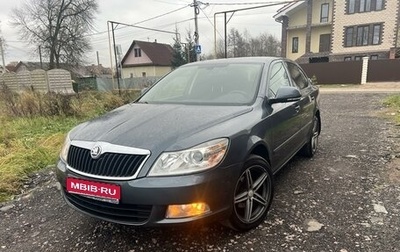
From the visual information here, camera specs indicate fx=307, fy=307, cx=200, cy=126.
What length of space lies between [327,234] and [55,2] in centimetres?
3630

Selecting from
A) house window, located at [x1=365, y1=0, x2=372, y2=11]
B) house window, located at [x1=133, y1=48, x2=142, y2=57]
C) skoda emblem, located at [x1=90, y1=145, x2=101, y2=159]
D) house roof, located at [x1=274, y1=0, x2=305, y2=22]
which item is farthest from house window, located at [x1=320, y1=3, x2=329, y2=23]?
skoda emblem, located at [x1=90, y1=145, x2=101, y2=159]

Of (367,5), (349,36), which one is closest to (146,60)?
(349,36)

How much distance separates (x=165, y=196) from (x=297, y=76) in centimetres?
321

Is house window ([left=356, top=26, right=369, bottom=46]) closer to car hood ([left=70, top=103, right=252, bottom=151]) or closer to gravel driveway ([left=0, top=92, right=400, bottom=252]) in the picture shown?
gravel driveway ([left=0, top=92, right=400, bottom=252])

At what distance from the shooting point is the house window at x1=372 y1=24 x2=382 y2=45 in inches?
1109

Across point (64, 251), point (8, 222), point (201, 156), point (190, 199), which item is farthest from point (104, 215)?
point (8, 222)

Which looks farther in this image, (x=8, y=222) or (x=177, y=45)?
(x=177, y=45)

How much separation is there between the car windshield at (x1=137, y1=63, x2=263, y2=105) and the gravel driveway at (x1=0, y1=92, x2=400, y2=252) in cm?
123

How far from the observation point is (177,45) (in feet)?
129

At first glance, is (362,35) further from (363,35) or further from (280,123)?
(280,123)

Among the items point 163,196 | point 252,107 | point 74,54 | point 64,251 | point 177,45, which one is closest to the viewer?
point 163,196

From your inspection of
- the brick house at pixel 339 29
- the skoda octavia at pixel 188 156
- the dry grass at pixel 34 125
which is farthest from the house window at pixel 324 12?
the skoda octavia at pixel 188 156

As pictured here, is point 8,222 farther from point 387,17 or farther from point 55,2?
point 55,2

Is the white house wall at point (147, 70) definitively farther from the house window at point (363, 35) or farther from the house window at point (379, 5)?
the house window at point (379, 5)
